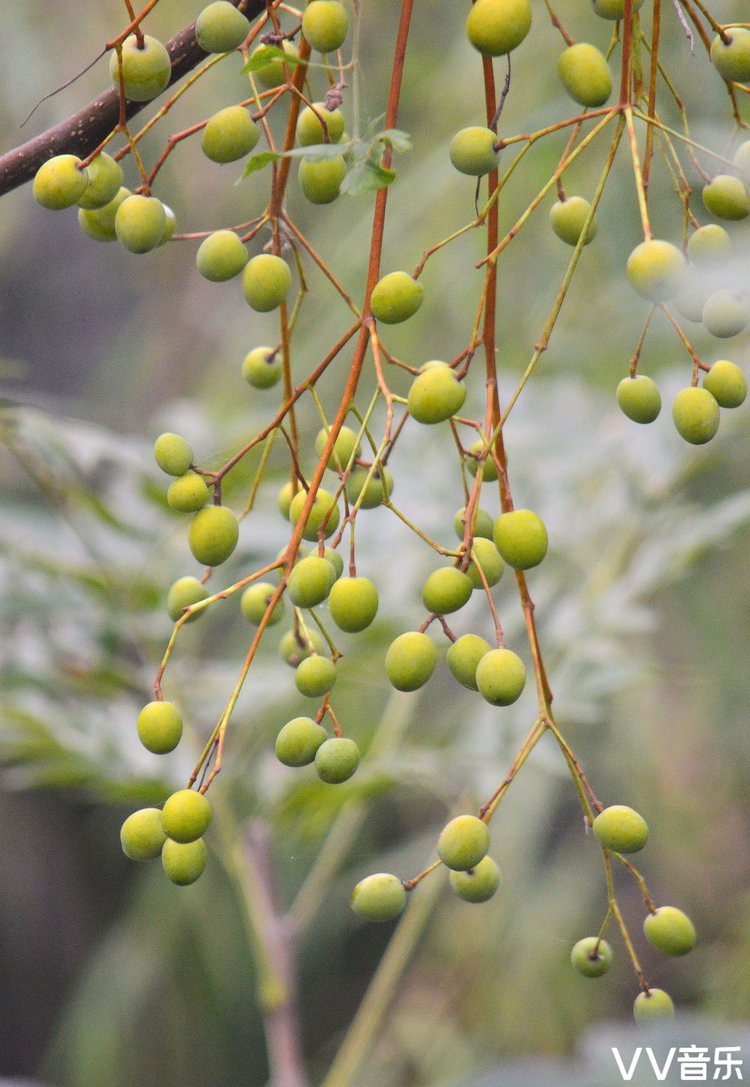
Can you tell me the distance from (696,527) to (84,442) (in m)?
0.56

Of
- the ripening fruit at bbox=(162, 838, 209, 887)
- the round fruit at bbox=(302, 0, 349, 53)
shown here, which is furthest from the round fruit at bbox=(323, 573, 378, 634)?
the round fruit at bbox=(302, 0, 349, 53)

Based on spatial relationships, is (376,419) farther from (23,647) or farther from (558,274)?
(23,647)

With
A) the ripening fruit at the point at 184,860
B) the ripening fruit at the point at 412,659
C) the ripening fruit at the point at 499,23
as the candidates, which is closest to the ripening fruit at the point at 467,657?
the ripening fruit at the point at 412,659

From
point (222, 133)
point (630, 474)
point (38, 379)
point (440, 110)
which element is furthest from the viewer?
point (38, 379)

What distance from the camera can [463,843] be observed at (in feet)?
1.55

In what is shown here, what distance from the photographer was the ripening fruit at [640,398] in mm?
499

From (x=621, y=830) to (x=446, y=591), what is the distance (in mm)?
118

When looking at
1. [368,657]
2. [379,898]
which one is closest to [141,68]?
[379,898]

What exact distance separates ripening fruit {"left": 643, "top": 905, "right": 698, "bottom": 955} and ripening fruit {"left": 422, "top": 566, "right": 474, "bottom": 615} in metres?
0.16

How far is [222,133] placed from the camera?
0.49 meters

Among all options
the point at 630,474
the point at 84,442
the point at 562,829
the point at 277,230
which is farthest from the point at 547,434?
the point at 562,829

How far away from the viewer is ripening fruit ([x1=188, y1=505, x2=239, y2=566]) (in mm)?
498

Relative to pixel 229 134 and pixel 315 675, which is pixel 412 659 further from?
pixel 229 134

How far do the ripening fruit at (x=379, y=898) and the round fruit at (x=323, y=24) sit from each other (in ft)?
1.08
